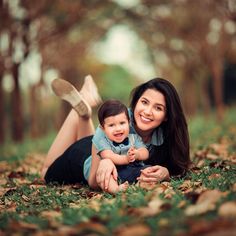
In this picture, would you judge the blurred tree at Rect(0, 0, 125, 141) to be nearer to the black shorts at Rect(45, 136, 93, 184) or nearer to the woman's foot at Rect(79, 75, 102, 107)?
the woman's foot at Rect(79, 75, 102, 107)

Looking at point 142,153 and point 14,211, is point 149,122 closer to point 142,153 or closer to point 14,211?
point 142,153

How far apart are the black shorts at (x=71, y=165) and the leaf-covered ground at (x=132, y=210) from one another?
10.9 inches

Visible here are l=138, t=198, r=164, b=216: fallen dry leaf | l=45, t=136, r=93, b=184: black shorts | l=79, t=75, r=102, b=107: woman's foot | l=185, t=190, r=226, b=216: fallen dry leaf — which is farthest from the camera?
l=79, t=75, r=102, b=107: woman's foot

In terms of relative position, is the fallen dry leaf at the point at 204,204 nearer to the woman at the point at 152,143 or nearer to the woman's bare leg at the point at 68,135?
the woman at the point at 152,143

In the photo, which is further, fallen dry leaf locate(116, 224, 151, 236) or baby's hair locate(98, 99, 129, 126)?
baby's hair locate(98, 99, 129, 126)

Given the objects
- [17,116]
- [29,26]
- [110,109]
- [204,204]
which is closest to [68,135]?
[110,109]

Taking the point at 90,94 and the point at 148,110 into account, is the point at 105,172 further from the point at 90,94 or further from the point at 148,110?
the point at 90,94

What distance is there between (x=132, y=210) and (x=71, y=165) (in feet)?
7.45

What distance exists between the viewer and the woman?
4.09 metres

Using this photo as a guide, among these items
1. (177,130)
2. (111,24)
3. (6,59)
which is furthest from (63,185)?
(111,24)

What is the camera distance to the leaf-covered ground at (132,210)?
2334 mm

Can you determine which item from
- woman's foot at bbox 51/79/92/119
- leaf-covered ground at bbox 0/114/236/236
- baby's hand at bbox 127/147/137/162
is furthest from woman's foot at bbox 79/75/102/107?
baby's hand at bbox 127/147/137/162

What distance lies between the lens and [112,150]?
415 centimetres

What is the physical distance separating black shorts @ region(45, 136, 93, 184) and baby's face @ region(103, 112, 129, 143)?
33.9 inches
